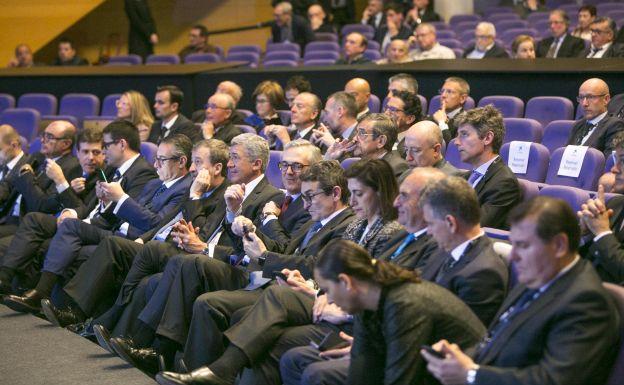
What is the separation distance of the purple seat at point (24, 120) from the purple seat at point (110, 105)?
2.26ft

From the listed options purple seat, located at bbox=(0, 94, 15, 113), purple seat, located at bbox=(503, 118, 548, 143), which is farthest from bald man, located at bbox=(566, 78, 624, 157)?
purple seat, located at bbox=(0, 94, 15, 113)

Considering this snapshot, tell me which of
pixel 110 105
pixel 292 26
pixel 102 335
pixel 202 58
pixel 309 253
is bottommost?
pixel 102 335

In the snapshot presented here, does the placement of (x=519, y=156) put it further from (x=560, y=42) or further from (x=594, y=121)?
(x=560, y=42)

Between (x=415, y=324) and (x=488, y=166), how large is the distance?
1.78 metres

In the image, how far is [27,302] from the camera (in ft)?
16.4

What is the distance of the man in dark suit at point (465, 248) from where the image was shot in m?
2.92

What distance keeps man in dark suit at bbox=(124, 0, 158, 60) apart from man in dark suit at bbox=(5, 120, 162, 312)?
21.4ft

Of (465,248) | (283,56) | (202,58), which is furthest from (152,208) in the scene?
(202,58)

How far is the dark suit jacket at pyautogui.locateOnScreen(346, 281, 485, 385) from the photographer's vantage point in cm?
266

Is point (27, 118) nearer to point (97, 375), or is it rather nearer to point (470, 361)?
point (97, 375)

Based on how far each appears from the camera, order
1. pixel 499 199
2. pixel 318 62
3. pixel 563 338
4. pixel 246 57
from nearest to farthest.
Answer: pixel 563 338
pixel 499 199
pixel 318 62
pixel 246 57

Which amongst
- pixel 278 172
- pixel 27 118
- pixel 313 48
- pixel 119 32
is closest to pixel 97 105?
pixel 27 118

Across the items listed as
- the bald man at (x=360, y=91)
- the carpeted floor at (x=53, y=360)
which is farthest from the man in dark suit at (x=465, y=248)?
the bald man at (x=360, y=91)

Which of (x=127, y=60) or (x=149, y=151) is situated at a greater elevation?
(x=127, y=60)
